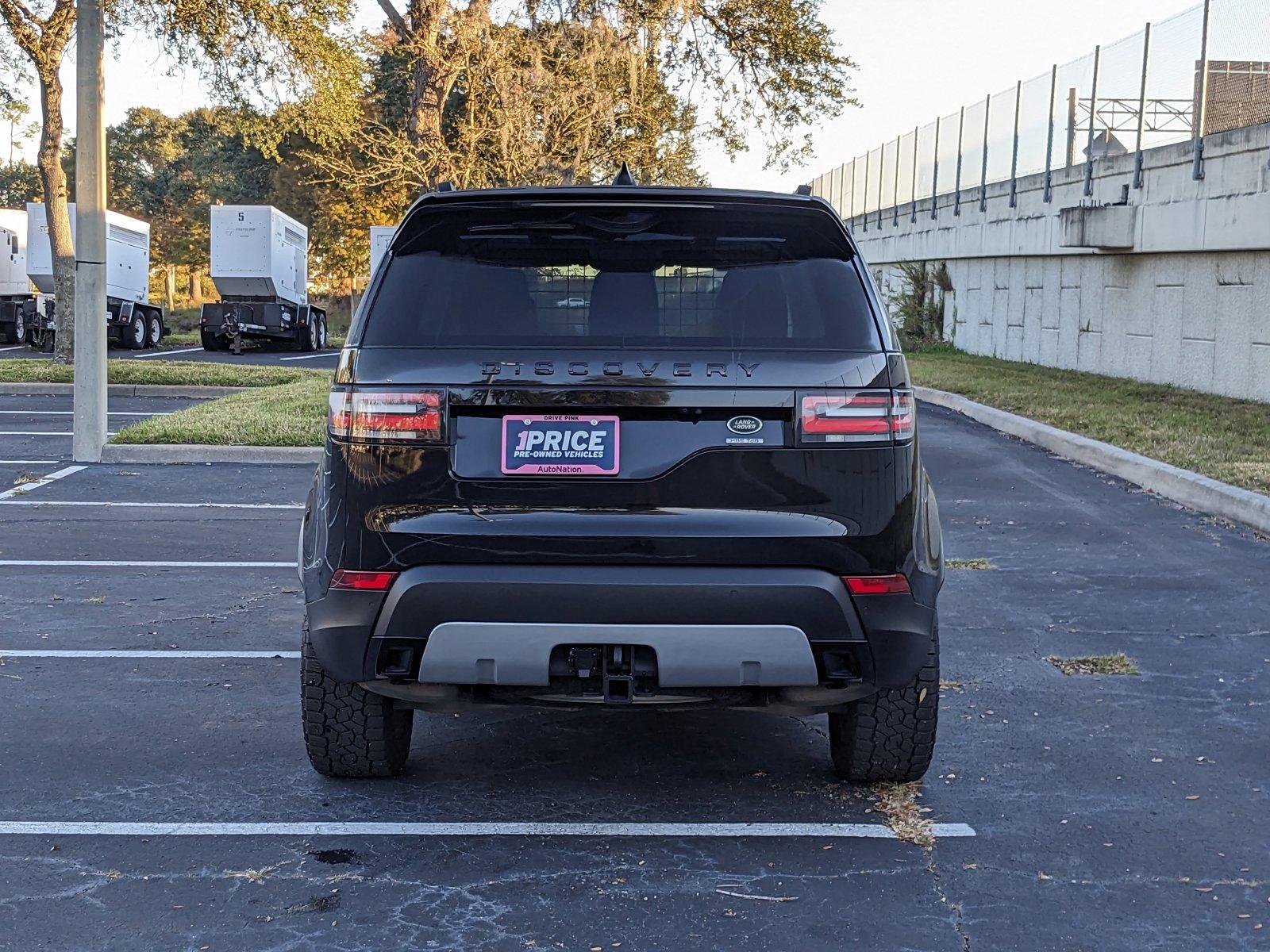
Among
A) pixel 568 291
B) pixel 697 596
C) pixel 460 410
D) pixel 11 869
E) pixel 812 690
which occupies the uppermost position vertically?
pixel 568 291

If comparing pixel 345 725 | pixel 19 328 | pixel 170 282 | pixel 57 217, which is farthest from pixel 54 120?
pixel 170 282

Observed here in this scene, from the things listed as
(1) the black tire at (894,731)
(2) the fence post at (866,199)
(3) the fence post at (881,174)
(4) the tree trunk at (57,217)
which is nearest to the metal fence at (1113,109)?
(3) the fence post at (881,174)

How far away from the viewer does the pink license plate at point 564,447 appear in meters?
3.94

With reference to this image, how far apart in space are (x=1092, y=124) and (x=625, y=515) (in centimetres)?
2021

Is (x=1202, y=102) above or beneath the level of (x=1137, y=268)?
above

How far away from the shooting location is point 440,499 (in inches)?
156

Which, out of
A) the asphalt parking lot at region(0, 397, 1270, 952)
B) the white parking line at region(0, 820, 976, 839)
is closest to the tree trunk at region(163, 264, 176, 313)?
the asphalt parking lot at region(0, 397, 1270, 952)

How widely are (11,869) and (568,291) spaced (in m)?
2.19

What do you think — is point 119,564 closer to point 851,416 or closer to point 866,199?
point 851,416

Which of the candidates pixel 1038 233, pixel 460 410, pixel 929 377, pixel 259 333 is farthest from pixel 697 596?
pixel 259 333

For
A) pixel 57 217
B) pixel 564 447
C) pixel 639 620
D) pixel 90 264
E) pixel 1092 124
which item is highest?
pixel 1092 124

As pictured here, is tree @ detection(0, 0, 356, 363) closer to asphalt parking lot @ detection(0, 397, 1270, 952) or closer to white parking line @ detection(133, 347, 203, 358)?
white parking line @ detection(133, 347, 203, 358)

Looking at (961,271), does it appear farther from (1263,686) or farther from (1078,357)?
(1263,686)

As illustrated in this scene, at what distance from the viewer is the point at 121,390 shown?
20938mm
